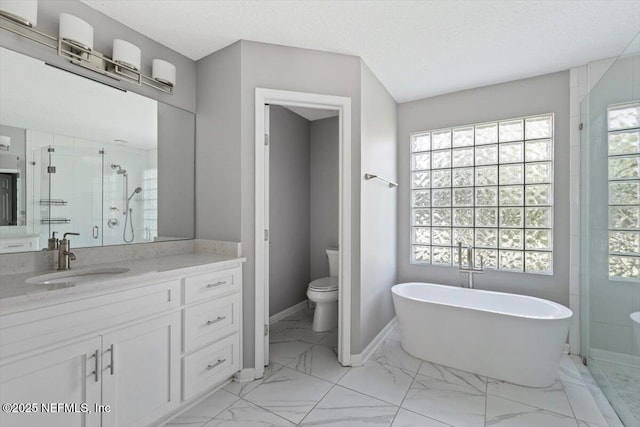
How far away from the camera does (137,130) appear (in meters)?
2.03

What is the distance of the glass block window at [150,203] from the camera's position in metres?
2.08

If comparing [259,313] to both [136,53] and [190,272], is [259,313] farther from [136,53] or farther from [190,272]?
[136,53]

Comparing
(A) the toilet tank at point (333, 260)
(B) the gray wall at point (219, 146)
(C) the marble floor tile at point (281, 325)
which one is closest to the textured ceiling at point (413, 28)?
(B) the gray wall at point (219, 146)

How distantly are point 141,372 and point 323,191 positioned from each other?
106 inches

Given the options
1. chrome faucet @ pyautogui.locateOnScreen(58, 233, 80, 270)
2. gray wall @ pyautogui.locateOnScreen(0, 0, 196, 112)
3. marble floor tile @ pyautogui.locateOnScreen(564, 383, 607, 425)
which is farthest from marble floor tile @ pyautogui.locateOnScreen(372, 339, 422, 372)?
gray wall @ pyautogui.locateOnScreen(0, 0, 196, 112)

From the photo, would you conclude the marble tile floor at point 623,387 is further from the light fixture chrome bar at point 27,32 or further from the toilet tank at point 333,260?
the light fixture chrome bar at point 27,32

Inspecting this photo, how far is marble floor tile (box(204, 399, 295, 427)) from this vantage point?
5.30ft

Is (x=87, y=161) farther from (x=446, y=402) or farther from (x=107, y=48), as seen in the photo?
(x=446, y=402)

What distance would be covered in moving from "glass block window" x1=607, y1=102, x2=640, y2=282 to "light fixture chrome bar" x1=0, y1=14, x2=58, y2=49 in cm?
320

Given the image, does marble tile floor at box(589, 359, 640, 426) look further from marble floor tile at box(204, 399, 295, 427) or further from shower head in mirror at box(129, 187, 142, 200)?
shower head in mirror at box(129, 187, 142, 200)

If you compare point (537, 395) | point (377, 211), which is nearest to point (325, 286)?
point (377, 211)

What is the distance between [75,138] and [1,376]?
1305 mm

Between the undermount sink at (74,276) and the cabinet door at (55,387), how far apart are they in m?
0.37

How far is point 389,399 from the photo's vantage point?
186 centimetres
